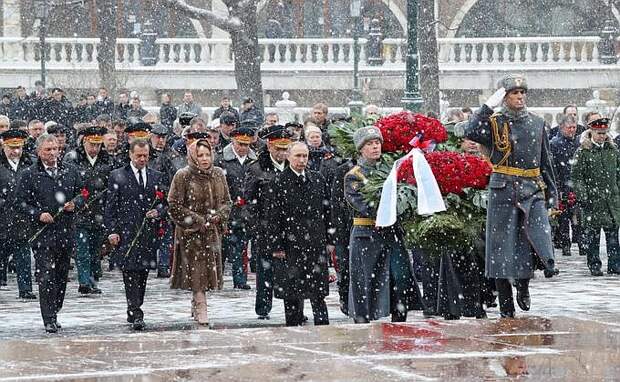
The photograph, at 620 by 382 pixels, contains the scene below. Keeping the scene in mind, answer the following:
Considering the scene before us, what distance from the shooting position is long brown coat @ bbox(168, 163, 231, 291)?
44.7 feet

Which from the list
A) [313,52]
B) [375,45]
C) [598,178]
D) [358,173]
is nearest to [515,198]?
[358,173]

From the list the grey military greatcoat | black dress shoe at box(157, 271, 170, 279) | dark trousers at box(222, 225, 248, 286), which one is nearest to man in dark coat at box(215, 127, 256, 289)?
dark trousers at box(222, 225, 248, 286)

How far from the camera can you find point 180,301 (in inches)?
637

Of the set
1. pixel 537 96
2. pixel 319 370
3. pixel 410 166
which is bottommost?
pixel 319 370

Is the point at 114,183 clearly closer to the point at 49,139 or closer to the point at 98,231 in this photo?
the point at 49,139

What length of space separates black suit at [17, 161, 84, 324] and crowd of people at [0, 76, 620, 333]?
1 centimetres

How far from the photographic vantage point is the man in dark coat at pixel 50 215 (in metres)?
14.2

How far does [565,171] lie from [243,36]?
15213 millimetres

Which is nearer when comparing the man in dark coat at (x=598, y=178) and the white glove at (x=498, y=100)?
the white glove at (x=498, y=100)

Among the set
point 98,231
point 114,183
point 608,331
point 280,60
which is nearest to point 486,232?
point 608,331

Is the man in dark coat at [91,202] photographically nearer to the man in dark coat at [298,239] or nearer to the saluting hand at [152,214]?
the saluting hand at [152,214]

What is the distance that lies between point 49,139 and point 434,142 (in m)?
3.62

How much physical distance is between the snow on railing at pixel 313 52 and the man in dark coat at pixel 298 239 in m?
30.8

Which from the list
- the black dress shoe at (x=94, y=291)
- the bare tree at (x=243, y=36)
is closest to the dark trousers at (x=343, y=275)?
the black dress shoe at (x=94, y=291)
